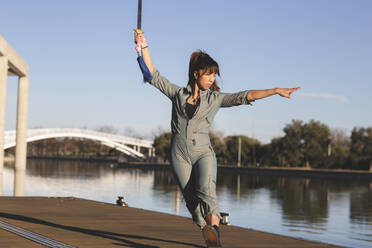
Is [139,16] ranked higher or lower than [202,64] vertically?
higher

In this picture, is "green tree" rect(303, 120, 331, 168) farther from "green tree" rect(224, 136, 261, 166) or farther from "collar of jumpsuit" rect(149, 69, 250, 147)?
"collar of jumpsuit" rect(149, 69, 250, 147)

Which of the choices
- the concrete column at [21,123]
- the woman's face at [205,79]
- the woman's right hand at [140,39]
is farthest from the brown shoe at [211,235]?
the concrete column at [21,123]

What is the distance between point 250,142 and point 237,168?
12767mm

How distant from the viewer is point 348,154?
221ft

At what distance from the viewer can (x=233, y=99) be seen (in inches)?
170

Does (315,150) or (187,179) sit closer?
(187,179)

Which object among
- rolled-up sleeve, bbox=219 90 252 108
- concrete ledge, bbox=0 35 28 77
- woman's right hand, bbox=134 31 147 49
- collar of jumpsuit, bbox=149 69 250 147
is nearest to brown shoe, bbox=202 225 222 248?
collar of jumpsuit, bbox=149 69 250 147

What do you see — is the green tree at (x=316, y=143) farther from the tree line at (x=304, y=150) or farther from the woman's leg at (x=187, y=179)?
the woman's leg at (x=187, y=179)

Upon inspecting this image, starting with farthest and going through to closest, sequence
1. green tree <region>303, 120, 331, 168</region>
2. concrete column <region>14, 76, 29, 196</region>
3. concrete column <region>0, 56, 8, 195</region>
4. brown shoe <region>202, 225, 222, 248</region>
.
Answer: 1. green tree <region>303, 120, 331, 168</region>
2. concrete column <region>14, 76, 29, 196</region>
3. concrete column <region>0, 56, 8, 195</region>
4. brown shoe <region>202, 225, 222, 248</region>

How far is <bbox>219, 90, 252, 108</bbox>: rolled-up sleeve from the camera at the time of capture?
422 centimetres

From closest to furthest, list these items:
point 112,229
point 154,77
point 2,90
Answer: point 154,77 → point 112,229 → point 2,90

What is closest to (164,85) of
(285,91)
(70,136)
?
(285,91)

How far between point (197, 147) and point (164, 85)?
0.56 m

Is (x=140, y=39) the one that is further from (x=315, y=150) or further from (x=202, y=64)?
(x=315, y=150)
